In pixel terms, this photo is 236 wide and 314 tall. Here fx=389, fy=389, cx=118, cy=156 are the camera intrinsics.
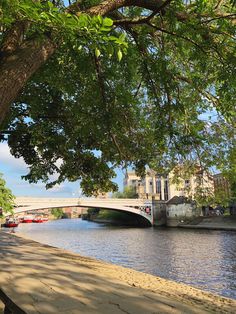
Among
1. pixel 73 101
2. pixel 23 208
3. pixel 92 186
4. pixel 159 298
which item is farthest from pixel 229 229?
pixel 159 298

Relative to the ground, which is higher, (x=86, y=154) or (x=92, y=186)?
(x=86, y=154)

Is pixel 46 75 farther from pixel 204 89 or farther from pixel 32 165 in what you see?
pixel 32 165

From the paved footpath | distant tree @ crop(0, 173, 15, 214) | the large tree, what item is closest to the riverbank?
distant tree @ crop(0, 173, 15, 214)

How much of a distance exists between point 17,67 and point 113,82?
5075 mm

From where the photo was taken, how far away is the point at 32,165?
45.4 feet

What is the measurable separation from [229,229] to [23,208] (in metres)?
34.5

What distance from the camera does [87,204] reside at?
71875 millimetres

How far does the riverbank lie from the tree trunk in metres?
48.5

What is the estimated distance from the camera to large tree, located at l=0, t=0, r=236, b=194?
4406mm

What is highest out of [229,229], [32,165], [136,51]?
[136,51]

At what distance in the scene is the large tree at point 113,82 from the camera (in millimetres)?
4406

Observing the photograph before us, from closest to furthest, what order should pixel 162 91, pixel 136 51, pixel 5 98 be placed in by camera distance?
pixel 5 98 < pixel 136 51 < pixel 162 91

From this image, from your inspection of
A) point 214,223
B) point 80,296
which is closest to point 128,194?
point 214,223

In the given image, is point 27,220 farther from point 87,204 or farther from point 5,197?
point 5,197
